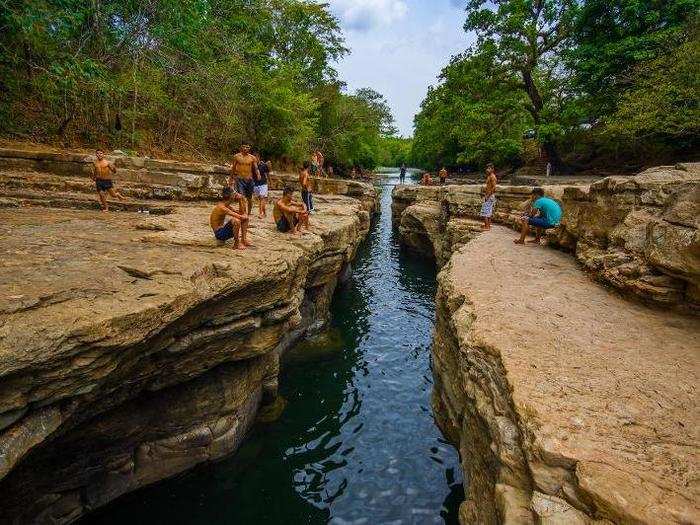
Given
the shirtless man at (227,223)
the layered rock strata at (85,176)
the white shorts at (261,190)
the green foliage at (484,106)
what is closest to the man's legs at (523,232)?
the white shorts at (261,190)

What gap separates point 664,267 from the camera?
6617 millimetres

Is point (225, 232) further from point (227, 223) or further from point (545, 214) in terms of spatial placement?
point (545, 214)

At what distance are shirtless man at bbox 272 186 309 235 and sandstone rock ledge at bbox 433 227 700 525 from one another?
4655 mm

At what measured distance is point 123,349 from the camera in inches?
202

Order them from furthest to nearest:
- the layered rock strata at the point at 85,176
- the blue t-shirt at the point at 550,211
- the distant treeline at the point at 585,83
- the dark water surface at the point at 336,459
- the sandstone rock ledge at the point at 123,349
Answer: the distant treeline at the point at 585,83 → the layered rock strata at the point at 85,176 → the blue t-shirt at the point at 550,211 → the dark water surface at the point at 336,459 → the sandstone rock ledge at the point at 123,349

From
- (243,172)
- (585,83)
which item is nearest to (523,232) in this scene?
(243,172)

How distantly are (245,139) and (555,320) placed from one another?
23441 mm

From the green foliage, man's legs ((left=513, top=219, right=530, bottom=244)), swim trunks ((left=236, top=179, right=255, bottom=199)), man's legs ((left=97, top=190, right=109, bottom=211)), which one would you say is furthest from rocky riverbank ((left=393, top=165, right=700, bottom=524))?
the green foliage

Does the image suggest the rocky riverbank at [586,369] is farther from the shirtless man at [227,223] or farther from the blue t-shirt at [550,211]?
the shirtless man at [227,223]

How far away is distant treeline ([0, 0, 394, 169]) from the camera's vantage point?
13.2 meters

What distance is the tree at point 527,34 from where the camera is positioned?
2517 cm

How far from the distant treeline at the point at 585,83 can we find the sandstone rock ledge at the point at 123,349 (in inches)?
822

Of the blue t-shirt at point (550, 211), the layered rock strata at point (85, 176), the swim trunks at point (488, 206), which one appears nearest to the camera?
the blue t-shirt at point (550, 211)

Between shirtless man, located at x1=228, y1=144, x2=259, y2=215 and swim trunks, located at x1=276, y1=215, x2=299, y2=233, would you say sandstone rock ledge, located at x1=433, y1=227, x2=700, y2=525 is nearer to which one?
swim trunks, located at x1=276, y1=215, x2=299, y2=233
